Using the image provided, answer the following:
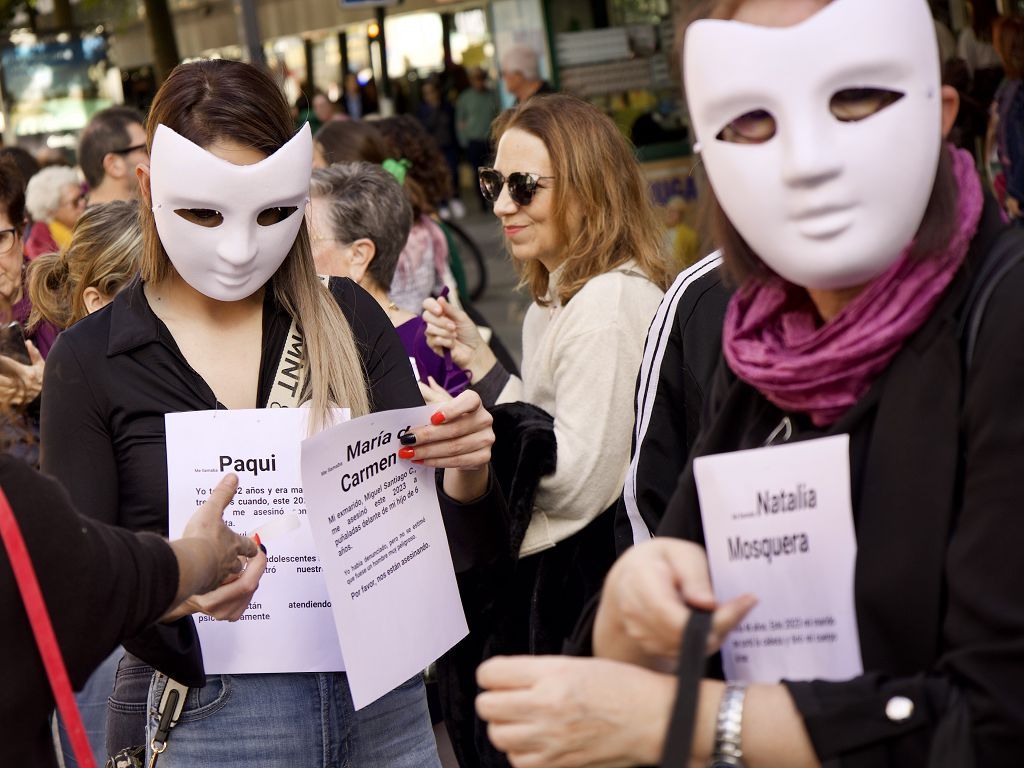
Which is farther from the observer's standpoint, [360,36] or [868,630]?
[360,36]

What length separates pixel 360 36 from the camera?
2842cm

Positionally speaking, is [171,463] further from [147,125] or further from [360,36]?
[360,36]

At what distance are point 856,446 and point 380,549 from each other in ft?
3.69

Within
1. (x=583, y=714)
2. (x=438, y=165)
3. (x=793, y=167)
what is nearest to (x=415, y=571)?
(x=583, y=714)

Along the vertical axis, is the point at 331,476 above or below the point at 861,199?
below

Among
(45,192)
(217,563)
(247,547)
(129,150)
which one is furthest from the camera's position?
(45,192)

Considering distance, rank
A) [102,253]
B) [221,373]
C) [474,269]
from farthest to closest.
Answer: [474,269] → [102,253] → [221,373]

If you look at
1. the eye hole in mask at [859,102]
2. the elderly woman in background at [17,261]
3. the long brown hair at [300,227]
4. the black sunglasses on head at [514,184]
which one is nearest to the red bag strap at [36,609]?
the long brown hair at [300,227]

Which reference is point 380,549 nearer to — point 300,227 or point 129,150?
point 300,227

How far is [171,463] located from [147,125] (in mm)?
757

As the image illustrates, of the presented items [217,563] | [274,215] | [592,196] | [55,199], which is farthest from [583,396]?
[55,199]

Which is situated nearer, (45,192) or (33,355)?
(33,355)

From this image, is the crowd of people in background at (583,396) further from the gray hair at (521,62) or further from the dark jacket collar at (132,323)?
the gray hair at (521,62)

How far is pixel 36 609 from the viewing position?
67.8 inches
